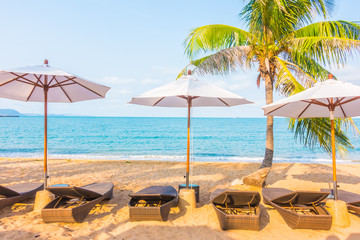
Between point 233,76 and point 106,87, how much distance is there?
13.5 ft

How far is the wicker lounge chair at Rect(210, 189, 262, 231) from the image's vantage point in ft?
10.9

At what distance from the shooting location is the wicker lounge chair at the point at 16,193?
393 cm

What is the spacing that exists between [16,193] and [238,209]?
4.10 m

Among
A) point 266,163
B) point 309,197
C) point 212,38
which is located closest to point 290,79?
point 266,163

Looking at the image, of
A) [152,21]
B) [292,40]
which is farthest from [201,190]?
[152,21]

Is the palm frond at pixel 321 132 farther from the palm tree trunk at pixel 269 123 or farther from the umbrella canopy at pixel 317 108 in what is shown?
the umbrella canopy at pixel 317 108

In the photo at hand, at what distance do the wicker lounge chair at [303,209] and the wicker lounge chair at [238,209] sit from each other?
366 millimetres

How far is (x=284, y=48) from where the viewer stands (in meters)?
6.07

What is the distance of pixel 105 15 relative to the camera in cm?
1417

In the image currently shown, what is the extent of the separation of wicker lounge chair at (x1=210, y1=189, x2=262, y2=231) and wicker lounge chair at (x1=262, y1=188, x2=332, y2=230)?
366 mm

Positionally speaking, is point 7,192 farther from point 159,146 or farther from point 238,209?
point 159,146

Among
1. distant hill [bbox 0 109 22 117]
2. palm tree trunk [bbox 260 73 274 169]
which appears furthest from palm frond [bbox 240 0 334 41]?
distant hill [bbox 0 109 22 117]

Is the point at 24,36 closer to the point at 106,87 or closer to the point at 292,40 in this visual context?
the point at 106,87

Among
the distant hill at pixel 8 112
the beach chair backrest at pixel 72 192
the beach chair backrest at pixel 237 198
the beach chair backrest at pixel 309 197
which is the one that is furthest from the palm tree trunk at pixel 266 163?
the distant hill at pixel 8 112
